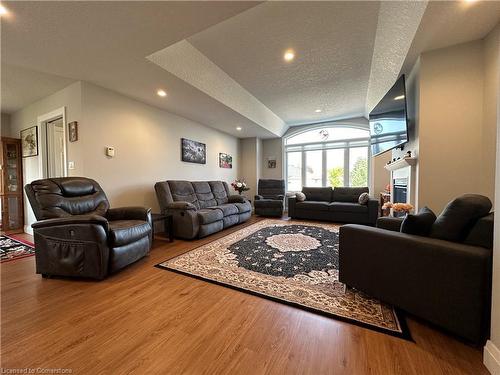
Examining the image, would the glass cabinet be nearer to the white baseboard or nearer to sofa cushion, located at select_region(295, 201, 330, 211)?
sofa cushion, located at select_region(295, 201, 330, 211)

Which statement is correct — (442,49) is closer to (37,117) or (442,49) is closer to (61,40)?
(61,40)

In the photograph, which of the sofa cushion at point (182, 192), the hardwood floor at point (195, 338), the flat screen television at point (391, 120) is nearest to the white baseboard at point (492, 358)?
the hardwood floor at point (195, 338)

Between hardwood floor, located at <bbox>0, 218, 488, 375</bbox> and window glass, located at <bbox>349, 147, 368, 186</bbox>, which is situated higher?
window glass, located at <bbox>349, 147, 368, 186</bbox>

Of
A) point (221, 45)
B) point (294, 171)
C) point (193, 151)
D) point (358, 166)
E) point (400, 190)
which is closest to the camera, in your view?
point (221, 45)

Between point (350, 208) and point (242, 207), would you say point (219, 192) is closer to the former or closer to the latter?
point (242, 207)

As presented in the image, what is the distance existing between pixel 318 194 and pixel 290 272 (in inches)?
140

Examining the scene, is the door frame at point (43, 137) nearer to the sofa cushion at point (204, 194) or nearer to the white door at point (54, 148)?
the white door at point (54, 148)

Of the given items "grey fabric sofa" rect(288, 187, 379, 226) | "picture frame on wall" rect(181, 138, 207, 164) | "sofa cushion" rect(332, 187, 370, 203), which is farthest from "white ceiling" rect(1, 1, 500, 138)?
"grey fabric sofa" rect(288, 187, 379, 226)

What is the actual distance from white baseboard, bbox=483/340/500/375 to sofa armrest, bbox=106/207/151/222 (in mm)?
2936

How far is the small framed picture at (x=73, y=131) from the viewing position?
2881 millimetres

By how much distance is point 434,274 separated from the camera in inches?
47.8

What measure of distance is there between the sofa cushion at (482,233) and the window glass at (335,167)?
490cm

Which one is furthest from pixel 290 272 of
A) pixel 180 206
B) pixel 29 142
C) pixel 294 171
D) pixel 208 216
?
pixel 29 142

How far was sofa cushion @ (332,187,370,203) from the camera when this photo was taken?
4.91m
